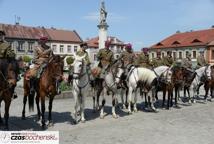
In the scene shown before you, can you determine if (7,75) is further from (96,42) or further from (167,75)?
(96,42)

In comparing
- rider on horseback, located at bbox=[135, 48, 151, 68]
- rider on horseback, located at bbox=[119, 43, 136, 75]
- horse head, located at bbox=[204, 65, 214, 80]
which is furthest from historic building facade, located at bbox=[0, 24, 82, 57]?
rider on horseback, located at bbox=[119, 43, 136, 75]

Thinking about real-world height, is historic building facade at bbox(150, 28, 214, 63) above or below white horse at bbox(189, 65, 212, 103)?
above

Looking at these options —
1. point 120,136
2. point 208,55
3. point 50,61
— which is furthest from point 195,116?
point 208,55

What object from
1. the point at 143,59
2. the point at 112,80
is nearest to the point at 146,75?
the point at 143,59

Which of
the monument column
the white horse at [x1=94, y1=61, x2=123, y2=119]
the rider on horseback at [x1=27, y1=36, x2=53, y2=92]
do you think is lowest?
the white horse at [x1=94, y1=61, x2=123, y2=119]

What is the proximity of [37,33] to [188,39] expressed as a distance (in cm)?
3569

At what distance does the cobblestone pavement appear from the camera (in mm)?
8984

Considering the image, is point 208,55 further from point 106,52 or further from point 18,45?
point 106,52

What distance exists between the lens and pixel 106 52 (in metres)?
12.3

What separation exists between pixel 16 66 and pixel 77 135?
8.73 ft

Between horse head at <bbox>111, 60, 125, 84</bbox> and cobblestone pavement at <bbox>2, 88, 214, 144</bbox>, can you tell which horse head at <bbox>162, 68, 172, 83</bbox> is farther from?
horse head at <bbox>111, 60, 125, 84</bbox>

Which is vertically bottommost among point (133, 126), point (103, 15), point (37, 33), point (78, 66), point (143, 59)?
point (133, 126)

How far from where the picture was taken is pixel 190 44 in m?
73.8

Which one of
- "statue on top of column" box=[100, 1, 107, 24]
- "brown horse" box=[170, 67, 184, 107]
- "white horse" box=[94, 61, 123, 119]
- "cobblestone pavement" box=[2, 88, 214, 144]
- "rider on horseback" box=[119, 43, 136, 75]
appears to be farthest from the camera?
"statue on top of column" box=[100, 1, 107, 24]
